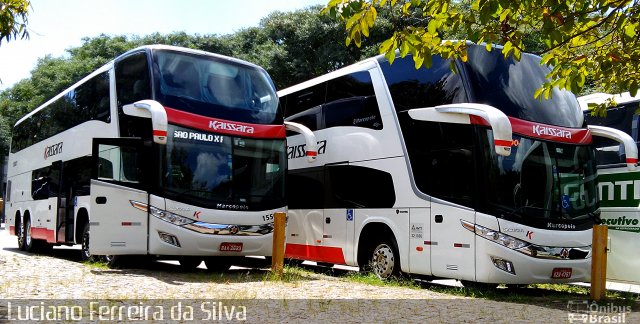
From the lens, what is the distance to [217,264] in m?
13.8

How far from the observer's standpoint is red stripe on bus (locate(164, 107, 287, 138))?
11774 millimetres

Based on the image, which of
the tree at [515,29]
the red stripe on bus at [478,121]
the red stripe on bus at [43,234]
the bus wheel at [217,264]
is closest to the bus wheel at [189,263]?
the bus wheel at [217,264]

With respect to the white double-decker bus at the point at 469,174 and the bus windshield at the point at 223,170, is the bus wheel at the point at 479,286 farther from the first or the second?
the bus windshield at the point at 223,170

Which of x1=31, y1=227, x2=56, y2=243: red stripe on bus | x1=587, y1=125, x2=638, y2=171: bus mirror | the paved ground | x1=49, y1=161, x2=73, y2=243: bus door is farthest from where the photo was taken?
x1=31, y1=227, x2=56, y2=243: red stripe on bus

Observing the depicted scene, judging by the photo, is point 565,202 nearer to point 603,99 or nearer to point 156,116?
point 603,99

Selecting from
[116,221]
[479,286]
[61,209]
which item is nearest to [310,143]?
[116,221]

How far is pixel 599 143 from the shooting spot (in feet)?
41.2

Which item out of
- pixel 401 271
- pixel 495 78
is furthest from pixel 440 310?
pixel 495 78

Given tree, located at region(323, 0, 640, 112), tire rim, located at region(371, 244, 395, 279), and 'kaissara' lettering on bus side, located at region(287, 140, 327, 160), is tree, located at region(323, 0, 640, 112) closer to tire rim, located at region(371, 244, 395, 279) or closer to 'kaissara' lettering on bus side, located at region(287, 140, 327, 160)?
tire rim, located at region(371, 244, 395, 279)

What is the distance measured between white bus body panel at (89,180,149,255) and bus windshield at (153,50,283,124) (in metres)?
1.84

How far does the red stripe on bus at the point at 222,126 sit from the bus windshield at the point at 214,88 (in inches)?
4.1

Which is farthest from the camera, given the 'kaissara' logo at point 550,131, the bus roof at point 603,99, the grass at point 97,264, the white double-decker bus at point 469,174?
the grass at point 97,264

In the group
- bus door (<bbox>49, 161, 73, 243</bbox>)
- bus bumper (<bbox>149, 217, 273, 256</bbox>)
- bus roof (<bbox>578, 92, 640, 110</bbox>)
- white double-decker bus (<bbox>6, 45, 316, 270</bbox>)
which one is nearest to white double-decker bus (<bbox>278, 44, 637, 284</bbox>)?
bus roof (<bbox>578, 92, 640, 110</bbox>)

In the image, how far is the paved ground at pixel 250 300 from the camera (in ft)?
25.0
